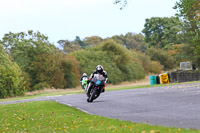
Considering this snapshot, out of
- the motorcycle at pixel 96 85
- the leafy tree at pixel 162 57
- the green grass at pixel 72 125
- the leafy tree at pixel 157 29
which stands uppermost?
the leafy tree at pixel 157 29

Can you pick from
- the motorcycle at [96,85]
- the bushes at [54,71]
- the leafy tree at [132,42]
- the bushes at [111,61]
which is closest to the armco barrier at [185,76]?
the bushes at [54,71]

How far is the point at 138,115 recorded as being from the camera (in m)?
12.9

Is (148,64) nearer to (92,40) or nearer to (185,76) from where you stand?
(185,76)

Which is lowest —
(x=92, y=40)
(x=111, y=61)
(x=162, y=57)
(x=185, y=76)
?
(x=185, y=76)

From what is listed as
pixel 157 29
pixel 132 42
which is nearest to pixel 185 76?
pixel 157 29

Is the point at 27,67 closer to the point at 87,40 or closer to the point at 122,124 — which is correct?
the point at 122,124

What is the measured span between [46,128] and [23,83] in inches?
1525

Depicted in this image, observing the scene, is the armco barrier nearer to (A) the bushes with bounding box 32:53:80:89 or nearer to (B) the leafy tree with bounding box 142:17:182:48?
(A) the bushes with bounding box 32:53:80:89

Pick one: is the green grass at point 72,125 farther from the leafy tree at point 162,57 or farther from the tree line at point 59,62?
the leafy tree at point 162,57

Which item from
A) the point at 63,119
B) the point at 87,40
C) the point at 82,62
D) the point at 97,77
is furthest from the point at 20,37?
the point at 87,40

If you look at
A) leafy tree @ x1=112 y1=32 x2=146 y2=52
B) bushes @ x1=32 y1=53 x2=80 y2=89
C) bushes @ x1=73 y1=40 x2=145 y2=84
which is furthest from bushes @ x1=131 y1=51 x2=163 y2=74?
leafy tree @ x1=112 y1=32 x2=146 y2=52

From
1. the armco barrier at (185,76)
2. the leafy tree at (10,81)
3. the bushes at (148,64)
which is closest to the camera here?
the armco barrier at (185,76)

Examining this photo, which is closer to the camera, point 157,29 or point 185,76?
point 185,76

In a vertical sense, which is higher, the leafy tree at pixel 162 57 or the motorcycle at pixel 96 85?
the leafy tree at pixel 162 57
